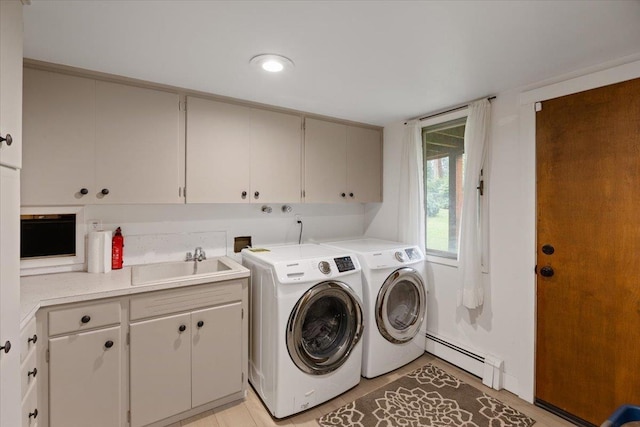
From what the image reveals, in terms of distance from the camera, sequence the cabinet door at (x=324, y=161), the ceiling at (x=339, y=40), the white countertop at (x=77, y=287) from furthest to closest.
Result: the cabinet door at (x=324, y=161) → the white countertop at (x=77, y=287) → the ceiling at (x=339, y=40)

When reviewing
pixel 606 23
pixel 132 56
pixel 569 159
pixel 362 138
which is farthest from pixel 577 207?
pixel 132 56

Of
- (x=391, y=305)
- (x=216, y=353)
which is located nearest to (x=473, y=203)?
(x=391, y=305)

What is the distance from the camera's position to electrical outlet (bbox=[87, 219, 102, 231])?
2146 millimetres

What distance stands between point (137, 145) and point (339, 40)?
150 centimetres

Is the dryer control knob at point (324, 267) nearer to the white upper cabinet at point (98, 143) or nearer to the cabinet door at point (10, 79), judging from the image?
the white upper cabinet at point (98, 143)

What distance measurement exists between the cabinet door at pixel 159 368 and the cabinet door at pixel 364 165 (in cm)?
195

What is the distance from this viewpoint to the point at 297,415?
2.07m

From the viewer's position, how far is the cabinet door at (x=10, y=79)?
0.97m

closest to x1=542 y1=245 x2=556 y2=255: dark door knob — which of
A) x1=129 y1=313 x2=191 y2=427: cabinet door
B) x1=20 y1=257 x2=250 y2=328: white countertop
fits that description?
x1=20 y1=257 x2=250 y2=328: white countertop

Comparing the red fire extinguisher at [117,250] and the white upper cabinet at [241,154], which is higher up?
the white upper cabinet at [241,154]

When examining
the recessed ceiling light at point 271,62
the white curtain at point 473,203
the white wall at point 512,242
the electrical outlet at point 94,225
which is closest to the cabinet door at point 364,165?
the white curtain at point 473,203

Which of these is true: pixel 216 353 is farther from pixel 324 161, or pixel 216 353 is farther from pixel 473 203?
pixel 473 203

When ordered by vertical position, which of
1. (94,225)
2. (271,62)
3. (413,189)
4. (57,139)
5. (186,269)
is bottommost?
(186,269)

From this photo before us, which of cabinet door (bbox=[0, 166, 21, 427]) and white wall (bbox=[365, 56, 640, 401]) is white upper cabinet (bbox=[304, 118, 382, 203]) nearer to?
white wall (bbox=[365, 56, 640, 401])
